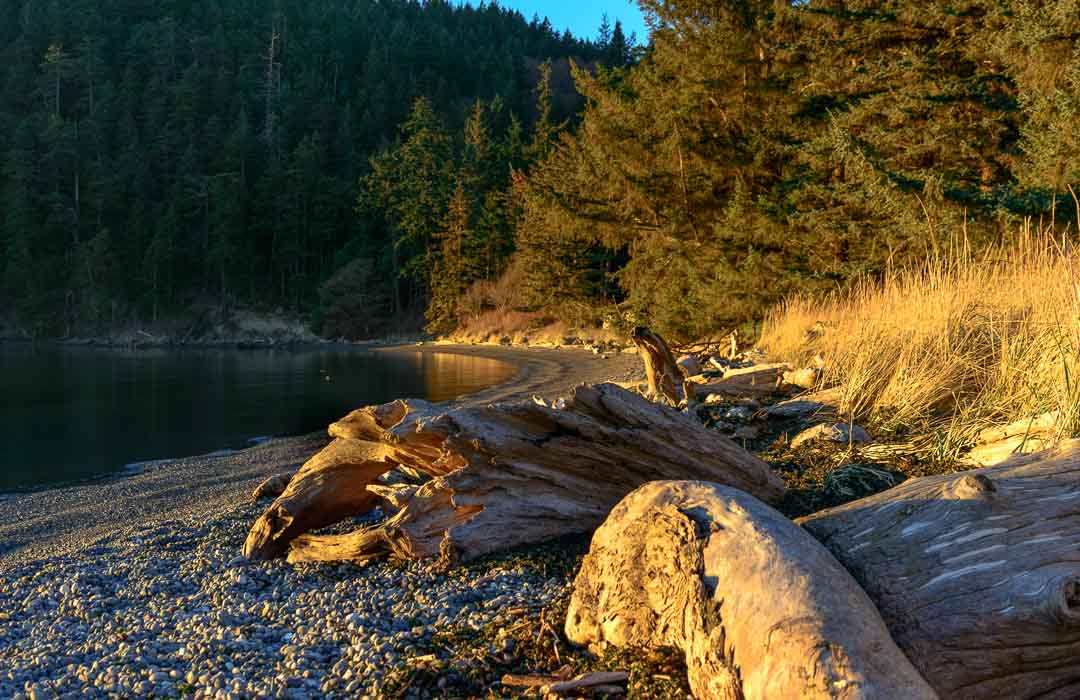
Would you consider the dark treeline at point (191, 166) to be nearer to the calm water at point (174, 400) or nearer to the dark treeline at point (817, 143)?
the calm water at point (174, 400)

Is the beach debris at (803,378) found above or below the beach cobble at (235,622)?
above

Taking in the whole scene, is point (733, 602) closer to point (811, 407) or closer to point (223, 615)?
point (223, 615)

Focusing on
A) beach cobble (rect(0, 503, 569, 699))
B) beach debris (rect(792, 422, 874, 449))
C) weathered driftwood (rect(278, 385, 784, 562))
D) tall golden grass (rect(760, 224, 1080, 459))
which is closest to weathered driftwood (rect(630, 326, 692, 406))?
tall golden grass (rect(760, 224, 1080, 459))

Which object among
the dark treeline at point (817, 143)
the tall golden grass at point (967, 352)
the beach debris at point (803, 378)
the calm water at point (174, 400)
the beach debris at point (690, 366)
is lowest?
the calm water at point (174, 400)

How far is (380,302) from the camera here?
49250 mm


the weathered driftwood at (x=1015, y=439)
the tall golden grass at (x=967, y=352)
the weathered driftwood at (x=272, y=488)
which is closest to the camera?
the weathered driftwood at (x=1015, y=439)

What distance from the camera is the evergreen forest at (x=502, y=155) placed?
13.3 m

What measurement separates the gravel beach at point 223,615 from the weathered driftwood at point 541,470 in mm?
229

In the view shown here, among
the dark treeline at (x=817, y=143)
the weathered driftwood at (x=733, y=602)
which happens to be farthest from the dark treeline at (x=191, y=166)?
the weathered driftwood at (x=733, y=602)

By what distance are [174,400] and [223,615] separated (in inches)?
662

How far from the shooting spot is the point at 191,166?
5512cm

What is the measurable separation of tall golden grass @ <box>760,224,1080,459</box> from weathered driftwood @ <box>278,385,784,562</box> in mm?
1503

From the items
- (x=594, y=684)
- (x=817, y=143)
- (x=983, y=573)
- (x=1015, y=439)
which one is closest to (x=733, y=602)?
(x=594, y=684)

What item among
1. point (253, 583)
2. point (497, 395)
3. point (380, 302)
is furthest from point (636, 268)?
point (380, 302)
